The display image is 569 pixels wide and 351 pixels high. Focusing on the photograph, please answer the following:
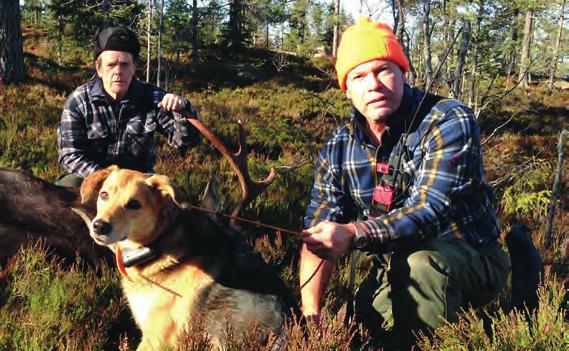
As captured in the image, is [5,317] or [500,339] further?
[5,317]

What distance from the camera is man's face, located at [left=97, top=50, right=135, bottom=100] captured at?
4172mm

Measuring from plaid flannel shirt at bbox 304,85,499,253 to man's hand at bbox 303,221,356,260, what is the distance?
0.11 metres

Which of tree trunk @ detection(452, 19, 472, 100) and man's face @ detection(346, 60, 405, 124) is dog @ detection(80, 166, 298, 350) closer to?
man's face @ detection(346, 60, 405, 124)

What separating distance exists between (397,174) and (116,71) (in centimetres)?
269

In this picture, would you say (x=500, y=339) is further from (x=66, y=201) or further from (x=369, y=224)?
(x=66, y=201)

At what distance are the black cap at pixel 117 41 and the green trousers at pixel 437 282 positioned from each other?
288cm

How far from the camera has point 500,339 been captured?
233 centimetres

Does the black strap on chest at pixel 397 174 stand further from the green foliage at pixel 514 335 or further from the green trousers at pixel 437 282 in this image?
the green foliage at pixel 514 335

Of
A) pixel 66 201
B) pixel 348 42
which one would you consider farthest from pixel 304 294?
pixel 66 201

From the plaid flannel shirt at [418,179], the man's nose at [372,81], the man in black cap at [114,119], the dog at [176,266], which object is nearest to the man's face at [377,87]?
the man's nose at [372,81]

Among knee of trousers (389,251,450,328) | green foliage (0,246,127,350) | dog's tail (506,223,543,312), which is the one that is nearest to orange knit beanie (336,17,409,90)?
knee of trousers (389,251,450,328)

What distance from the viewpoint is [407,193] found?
288cm

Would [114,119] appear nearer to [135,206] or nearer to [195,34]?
[135,206]

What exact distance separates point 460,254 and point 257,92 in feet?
54.7
